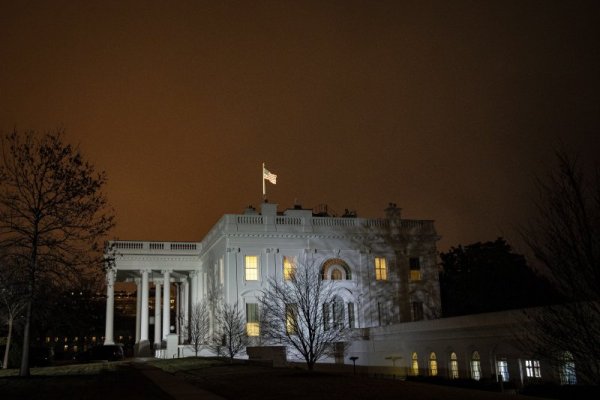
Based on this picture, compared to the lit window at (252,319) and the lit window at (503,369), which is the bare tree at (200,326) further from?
the lit window at (503,369)

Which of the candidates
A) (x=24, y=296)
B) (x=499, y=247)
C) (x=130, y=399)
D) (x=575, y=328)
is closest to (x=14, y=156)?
(x=24, y=296)

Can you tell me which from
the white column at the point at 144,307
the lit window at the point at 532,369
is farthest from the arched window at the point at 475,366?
the white column at the point at 144,307

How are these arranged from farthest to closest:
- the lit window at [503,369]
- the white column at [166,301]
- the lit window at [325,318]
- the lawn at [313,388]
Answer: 1. the white column at [166,301]
2. the lit window at [325,318]
3. the lit window at [503,369]
4. the lawn at [313,388]

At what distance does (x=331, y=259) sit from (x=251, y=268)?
798cm

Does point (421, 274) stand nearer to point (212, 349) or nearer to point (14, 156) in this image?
point (212, 349)

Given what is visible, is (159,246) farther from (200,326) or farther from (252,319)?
(252,319)

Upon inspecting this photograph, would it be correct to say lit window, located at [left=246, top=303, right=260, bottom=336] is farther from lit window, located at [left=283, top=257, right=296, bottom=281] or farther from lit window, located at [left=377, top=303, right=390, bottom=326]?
lit window, located at [left=377, top=303, right=390, bottom=326]

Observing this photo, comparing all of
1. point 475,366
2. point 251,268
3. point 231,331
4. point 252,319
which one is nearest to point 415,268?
point 251,268

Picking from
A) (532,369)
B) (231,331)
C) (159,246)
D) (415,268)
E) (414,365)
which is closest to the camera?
(532,369)

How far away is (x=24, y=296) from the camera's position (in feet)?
103

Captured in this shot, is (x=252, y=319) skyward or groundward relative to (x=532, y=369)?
skyward

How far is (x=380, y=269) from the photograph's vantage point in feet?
208

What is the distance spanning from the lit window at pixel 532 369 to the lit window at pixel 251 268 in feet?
101

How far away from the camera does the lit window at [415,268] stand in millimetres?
64500
